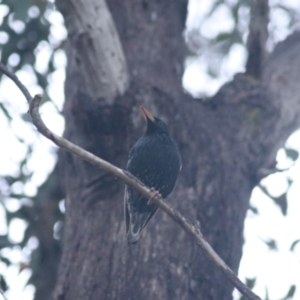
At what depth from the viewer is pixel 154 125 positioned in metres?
4.61

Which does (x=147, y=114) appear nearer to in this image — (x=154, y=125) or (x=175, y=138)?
(x=154, y=125)

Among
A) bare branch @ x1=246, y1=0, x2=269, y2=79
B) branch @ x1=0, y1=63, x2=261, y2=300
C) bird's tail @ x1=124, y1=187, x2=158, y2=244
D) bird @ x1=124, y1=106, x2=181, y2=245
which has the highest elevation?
bare branch @ x1=246, y1=0, x2=269, y2=79

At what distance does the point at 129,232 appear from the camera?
4.09 m

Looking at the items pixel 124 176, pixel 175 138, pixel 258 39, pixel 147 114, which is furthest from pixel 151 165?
pixel 124 176

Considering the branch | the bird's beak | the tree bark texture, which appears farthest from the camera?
the bird's beak

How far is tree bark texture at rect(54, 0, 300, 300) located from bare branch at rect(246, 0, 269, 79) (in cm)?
11

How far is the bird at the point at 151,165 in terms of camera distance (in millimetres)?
A: 4531

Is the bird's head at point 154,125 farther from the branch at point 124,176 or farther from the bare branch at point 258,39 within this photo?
the branch at point 124,176

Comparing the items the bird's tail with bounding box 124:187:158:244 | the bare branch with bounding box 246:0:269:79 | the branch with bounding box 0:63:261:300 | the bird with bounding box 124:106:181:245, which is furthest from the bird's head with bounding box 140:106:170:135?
the branch with bounding box 0:63:261:300

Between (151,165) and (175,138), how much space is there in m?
0.36

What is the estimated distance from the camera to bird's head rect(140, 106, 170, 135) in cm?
448

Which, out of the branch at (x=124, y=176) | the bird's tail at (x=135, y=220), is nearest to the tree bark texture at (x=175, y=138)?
the bird's tail at (x=135, y=220)

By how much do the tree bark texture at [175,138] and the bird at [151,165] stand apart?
79 mm

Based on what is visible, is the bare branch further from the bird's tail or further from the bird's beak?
the bird's tail
